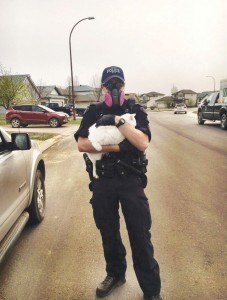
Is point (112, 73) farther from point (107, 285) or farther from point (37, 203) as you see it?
point (37, 203)

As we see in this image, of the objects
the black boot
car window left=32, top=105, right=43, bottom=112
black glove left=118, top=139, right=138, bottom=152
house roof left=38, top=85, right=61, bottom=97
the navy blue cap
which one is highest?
house roof left=38, top=85, right=61, bottom=97

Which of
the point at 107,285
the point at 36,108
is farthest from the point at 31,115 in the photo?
the point at 107,285

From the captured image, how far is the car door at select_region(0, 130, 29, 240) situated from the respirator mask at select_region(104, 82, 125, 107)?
47.5 inches

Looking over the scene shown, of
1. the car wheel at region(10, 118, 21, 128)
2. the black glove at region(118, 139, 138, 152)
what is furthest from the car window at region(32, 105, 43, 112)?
the black glove at region(118, 139, 138, 152)

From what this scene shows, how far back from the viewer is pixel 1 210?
293 centimetres

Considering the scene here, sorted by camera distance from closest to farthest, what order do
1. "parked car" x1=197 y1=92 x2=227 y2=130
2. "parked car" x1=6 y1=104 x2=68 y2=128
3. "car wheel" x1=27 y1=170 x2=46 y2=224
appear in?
"car wheel" x1=27 y1=170 x2=46 y2=224 → "parked car" x1=197 y1=92 x2=227 y2=130 → "parked car" x1=6 y1=104 x2=68 y2=128

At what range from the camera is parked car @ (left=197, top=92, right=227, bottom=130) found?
1787 centimetres

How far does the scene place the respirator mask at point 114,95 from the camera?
2.55 metres

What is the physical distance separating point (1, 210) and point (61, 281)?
87 centimetres

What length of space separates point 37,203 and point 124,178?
86.5 inches

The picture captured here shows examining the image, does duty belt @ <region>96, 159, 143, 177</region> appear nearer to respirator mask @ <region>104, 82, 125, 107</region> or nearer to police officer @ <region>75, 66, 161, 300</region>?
police officer @ <region>75, 66, 161, 300</region>

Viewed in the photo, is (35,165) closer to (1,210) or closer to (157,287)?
(1,210)

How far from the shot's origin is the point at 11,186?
3248mm

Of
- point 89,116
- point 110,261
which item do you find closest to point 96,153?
point 89,116
